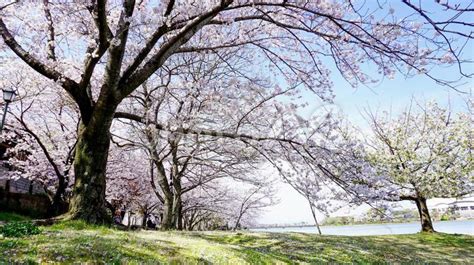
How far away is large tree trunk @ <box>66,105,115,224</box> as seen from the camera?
9.36 meters

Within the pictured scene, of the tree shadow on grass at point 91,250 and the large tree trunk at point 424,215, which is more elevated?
the large tree trunk at point 424,215

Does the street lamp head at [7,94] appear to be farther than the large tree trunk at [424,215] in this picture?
No

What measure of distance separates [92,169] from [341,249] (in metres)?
10.2

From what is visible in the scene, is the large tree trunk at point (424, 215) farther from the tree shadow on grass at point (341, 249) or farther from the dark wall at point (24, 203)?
the dark wall at point (24, 203)

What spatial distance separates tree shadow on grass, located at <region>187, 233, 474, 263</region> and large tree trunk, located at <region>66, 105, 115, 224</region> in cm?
421

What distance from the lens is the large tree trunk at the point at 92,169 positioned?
9.36 metres

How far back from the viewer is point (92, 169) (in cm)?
959

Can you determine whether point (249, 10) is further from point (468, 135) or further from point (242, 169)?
point (468, 135)

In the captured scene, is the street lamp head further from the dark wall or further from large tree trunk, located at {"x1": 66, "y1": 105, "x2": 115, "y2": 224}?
the dark wall

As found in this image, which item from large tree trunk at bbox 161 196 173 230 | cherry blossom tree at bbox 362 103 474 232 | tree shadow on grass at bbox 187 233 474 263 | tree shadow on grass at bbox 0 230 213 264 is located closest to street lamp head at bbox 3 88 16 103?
large tree trunk at bbox 161 196 173 230

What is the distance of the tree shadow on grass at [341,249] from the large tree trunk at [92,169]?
13.8ft

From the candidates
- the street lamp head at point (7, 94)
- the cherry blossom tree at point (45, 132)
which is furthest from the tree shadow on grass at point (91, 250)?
the cherry blossom tree at point (45, 132)

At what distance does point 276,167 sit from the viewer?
1066cm

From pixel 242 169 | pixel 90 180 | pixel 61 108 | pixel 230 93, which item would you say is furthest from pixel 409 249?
pixel 61 108
